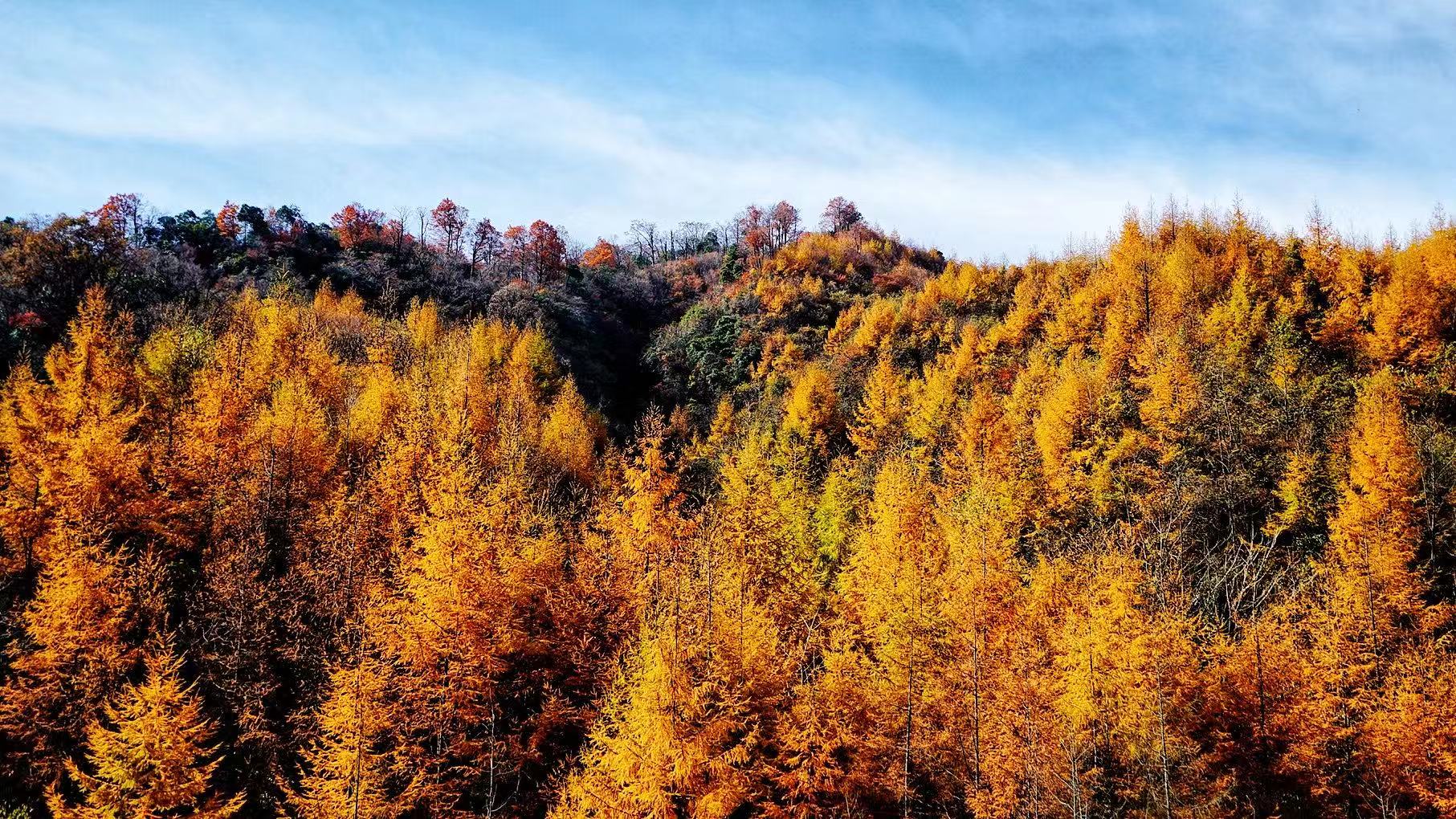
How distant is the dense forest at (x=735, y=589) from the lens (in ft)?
70.6

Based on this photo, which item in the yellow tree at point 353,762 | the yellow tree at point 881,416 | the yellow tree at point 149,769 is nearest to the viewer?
the yellow tree at point 149,769

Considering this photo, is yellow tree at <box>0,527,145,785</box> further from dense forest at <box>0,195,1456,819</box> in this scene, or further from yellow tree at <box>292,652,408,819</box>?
yellow tree at <box>292,652,408,819</box>

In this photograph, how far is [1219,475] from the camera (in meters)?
40.8

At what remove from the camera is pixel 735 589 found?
88.4ft

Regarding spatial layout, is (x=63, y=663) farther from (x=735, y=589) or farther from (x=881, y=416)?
(x=881, y=416)

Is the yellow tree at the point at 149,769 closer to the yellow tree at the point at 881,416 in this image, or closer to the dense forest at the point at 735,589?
the dense forest at the point at 735,589

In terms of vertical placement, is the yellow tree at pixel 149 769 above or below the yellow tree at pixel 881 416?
below

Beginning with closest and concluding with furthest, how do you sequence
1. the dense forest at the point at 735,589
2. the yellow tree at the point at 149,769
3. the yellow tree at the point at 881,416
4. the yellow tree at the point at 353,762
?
the yellow tree at the point at 149,769, the yellow tree at the point at 353,762, the dense forest at the point at 735,589, the yellow tree at the point at 881,416

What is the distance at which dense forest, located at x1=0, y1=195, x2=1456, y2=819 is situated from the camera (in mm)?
21516

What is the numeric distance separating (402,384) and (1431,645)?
5054 cm

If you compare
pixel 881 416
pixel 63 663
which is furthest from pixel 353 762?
pixel 881 416

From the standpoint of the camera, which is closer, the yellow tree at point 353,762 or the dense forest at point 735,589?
the yellow tree at point 353,762

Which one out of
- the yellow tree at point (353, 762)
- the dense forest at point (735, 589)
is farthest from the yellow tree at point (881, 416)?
the yellow tree at point (353, 762)

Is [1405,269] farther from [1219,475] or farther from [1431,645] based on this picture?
[1431,645]
